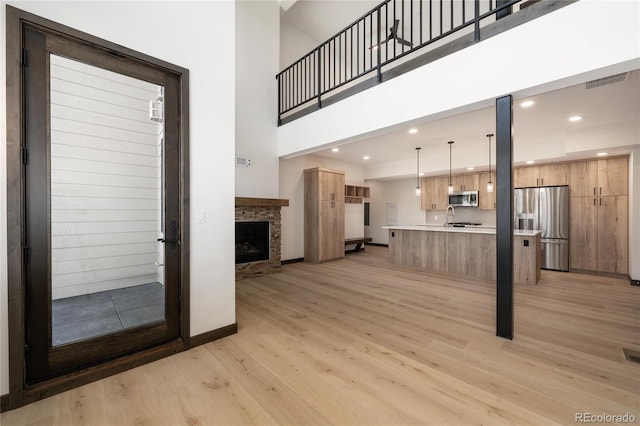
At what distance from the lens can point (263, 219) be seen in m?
5.47

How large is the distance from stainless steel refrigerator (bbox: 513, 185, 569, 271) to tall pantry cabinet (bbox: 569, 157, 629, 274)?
163mm

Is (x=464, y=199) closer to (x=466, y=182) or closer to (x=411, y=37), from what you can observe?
(x=466, y=182)

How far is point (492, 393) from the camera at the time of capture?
5.97ft

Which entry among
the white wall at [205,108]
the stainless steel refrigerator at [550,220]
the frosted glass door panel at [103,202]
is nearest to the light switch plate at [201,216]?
the white wall at [205,108]

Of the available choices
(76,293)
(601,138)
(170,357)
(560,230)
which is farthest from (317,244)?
(601,138)

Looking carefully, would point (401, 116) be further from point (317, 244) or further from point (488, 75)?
point (317, 244)

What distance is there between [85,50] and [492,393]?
12.5 feet

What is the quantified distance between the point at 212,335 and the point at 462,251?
4.76 meters

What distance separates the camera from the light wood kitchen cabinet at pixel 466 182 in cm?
717

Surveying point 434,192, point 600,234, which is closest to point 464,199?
point 434,192

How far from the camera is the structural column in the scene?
257 cm

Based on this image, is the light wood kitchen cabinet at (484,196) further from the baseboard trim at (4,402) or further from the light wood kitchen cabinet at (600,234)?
the baseboard trim at (4,402)

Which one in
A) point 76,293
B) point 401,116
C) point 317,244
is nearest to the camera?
point 76,293

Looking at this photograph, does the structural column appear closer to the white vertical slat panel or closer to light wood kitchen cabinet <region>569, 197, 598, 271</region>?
the white vertical slat panel
